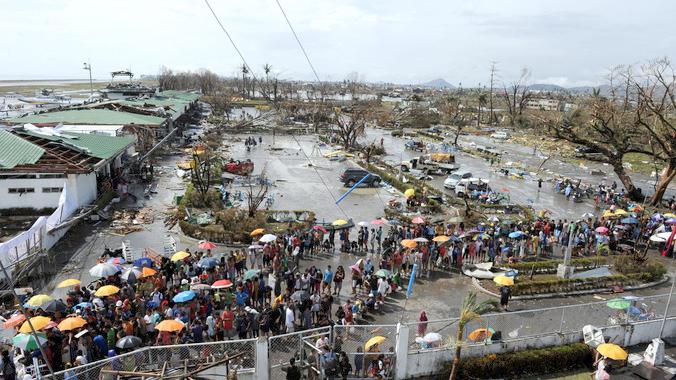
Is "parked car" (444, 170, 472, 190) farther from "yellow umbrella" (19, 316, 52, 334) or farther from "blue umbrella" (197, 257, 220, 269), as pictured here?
"yellow umbrella" (19, 316, 52, 334)

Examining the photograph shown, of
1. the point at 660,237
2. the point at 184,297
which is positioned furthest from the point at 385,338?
the point at 660,237

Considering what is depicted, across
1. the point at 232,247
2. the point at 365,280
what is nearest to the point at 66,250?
the point at 232,247

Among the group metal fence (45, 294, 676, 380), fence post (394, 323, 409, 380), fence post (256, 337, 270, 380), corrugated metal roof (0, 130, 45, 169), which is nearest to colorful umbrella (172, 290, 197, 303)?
metal fence (45, 294, 676, 380)

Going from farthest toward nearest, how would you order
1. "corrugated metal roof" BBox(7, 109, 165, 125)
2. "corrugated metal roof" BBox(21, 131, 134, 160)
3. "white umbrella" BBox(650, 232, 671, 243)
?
"corrugated metal roof" BBox(7, 109, 165, 125) < "corrugated metal roof" BBox(21, 131, 134, 160) < "white umbrella" BBox(650, 232, 671, 243)

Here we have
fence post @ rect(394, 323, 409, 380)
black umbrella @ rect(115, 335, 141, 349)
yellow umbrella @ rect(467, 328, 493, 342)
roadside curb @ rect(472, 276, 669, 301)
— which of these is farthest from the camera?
roadside curb @ rect(472, 276, 669, 301)

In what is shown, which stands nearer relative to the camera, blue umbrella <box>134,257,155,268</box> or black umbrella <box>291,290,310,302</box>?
black umbrella <box>291,290,310,302</box>

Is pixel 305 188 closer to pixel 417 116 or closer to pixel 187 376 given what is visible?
pixel 187 376

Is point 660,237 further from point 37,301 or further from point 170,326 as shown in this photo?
point 37,301
